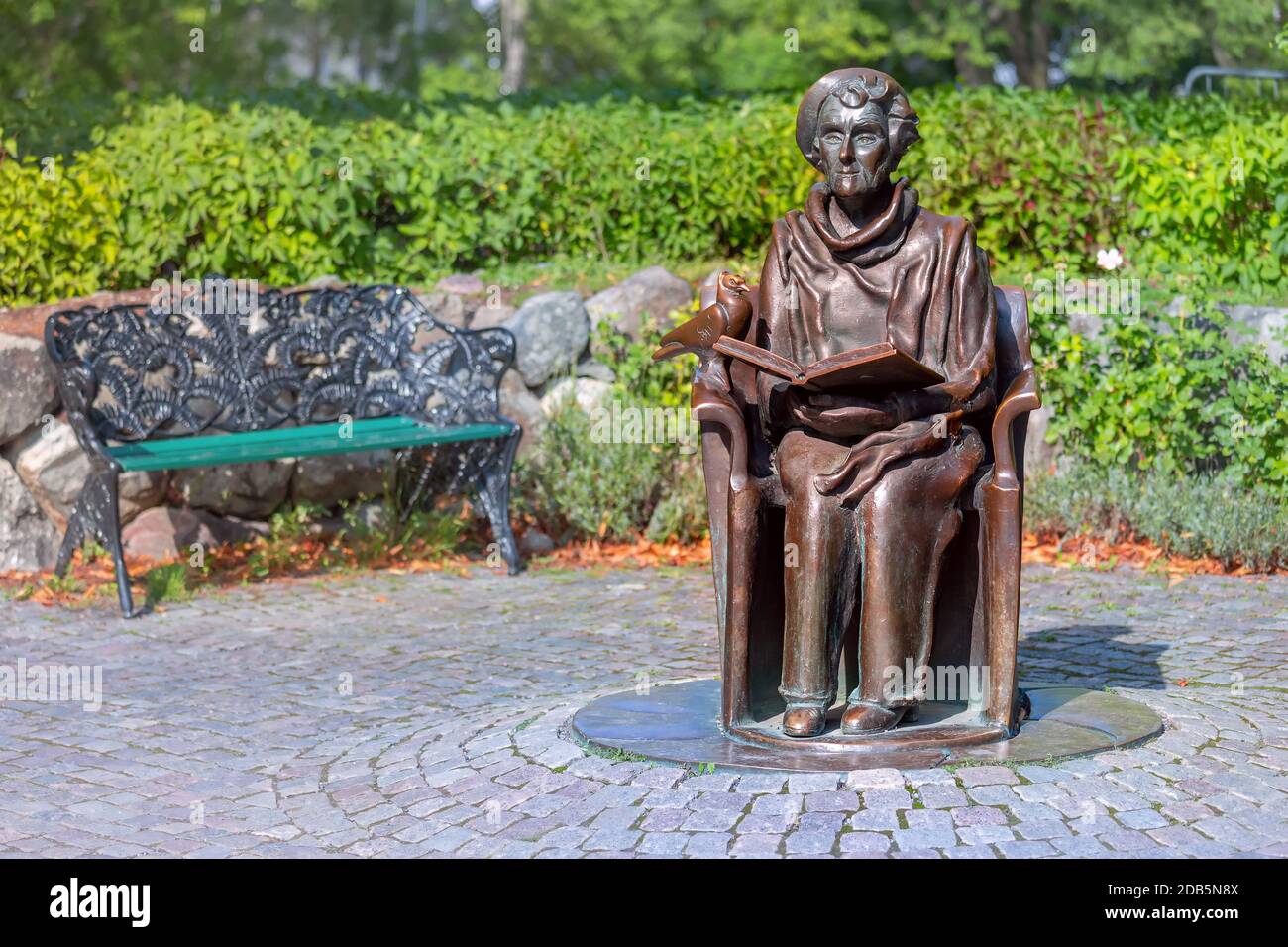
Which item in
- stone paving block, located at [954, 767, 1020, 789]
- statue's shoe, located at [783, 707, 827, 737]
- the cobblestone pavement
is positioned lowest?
the cobblestone pavement

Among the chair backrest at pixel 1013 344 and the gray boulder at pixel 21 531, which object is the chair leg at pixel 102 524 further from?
the chair backrest at pixel 1013 344

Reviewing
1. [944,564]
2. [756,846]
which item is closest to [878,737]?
[944,564]

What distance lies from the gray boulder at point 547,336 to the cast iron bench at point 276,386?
0.76 feet

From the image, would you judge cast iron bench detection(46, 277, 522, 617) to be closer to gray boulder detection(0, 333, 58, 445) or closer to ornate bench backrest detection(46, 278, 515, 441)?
ornate bench backrest detection(46, 278, 515, 441)

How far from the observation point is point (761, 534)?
5035 millimetres

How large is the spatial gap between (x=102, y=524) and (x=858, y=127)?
455 cm

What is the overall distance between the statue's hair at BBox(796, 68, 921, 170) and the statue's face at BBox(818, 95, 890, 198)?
21 millimetres

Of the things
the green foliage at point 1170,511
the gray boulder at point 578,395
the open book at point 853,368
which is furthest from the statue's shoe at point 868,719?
the gray boulder at point 578,395

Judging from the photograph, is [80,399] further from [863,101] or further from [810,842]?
[810,842]

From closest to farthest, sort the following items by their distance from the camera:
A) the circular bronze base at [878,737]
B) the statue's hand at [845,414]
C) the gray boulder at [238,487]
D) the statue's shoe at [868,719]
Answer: the circular bronze base at [878,737]
the statue's shoe at [868,719]
the statue's hand at [845,414]
the gray boulder at [238,487]

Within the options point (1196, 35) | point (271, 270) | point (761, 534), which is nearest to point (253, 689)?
point (761, 534)

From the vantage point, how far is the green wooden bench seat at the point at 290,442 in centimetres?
795

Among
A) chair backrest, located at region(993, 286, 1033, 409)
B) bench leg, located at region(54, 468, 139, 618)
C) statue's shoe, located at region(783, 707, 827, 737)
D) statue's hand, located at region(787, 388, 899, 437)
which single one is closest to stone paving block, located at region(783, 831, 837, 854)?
statue's shoe, located at region(783, 707, 827, 737)

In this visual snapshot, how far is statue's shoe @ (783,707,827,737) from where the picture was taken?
4.80 metres
